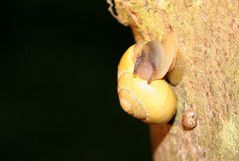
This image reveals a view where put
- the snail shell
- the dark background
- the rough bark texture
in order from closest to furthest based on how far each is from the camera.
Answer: the rough bark texture < the snail shell < the dark background

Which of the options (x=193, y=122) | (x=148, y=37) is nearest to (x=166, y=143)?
(x=193, y=122)

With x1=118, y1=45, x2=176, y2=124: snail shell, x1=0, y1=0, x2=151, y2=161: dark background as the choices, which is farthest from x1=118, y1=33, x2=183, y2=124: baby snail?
x1=0, y1=0, x2=151, y2=161: dark background

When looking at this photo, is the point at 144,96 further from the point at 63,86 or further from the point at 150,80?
the point at 63,86

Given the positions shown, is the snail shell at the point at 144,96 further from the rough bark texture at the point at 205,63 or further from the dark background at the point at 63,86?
the dark background at the point at 63,86

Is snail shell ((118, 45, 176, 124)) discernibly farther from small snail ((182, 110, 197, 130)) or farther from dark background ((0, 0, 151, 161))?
dark background ((0, 0, 151, 161))

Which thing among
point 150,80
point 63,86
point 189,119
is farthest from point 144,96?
point 63,86

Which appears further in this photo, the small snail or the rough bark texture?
the small snail

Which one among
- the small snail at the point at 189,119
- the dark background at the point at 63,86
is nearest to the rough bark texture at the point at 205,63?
the small snail at the point at 189,119
